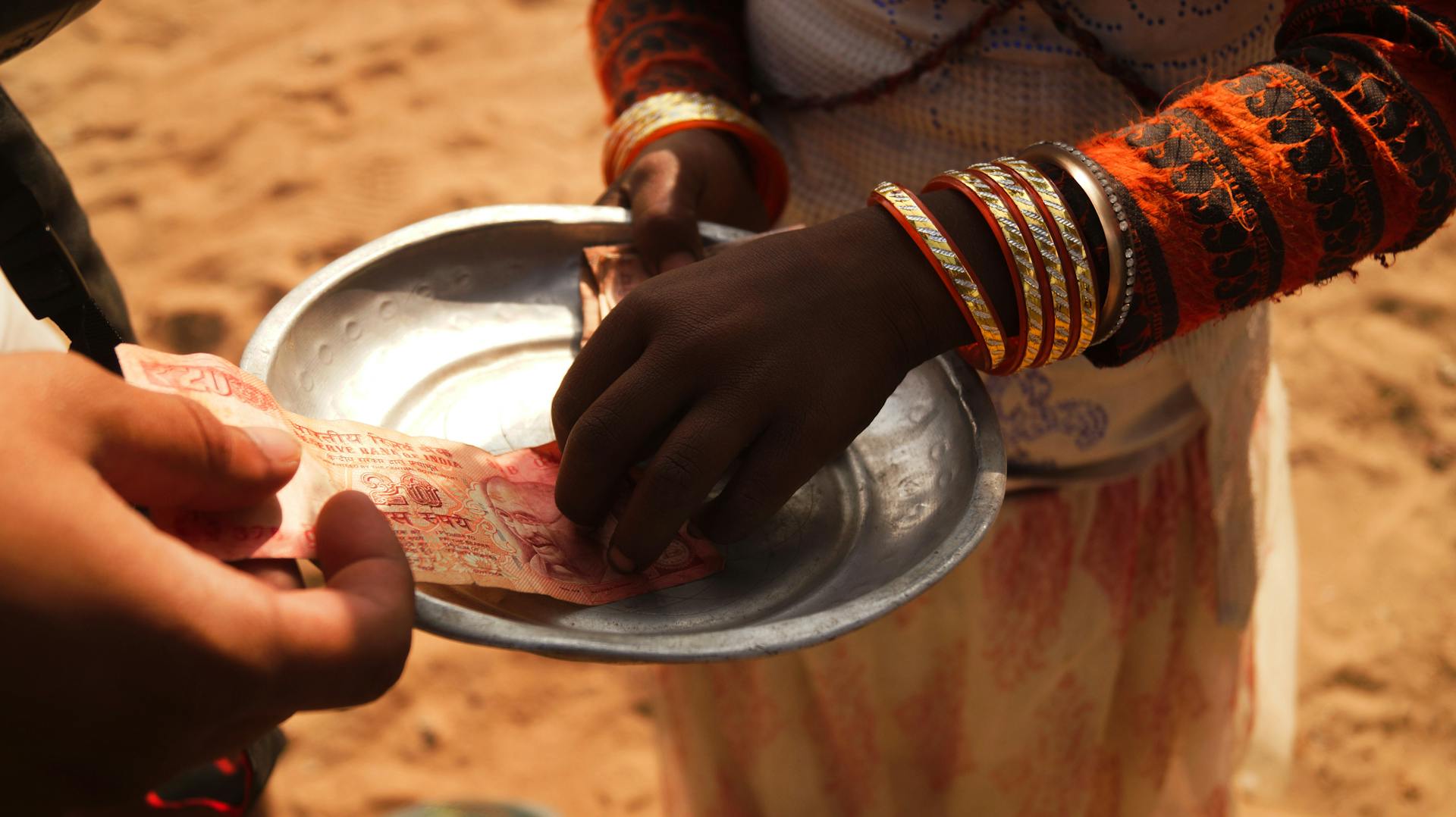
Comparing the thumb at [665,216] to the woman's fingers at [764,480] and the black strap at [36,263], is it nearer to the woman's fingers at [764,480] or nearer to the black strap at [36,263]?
the woman's fingers at [764,480]

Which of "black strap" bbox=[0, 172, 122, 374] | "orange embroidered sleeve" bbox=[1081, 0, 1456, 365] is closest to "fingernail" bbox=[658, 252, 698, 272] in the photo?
"orange embroidered sleeve" bbox=[1081, 0, 1456, 365]

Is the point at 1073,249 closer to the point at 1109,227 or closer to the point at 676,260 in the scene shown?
the point at 1109,227

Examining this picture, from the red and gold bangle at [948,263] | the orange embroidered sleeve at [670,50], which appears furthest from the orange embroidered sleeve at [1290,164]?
the orange embroidered sleeve at [670,50]

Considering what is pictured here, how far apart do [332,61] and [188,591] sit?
147 inches

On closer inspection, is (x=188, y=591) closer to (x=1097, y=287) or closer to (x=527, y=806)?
(x=1097, y=287)

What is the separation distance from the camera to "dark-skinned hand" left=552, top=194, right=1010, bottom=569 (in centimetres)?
83

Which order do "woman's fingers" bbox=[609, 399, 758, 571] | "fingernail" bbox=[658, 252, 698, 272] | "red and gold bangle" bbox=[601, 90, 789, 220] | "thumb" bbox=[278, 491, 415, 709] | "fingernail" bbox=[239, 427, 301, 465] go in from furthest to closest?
"red and gold bangle" bbox=[601, 90, 789, 220], "fingernail" bbox=[658, 252, 698, 272], "woman's fingers" bbox=[609, 399, 758, 571], "fingernail" bbox=[239, 427, 301, 465], "thumb" bbox=[278, 491, 415, 709]

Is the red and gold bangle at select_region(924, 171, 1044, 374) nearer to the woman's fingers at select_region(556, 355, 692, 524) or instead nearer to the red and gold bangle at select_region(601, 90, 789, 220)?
the woman's fingers at select_region(556, 355, 692, 524)

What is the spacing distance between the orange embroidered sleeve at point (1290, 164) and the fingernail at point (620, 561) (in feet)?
1.55

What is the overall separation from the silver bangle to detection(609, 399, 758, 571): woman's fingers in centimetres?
33

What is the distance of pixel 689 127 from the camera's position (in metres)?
1.27

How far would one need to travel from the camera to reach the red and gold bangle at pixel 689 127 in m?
1.27

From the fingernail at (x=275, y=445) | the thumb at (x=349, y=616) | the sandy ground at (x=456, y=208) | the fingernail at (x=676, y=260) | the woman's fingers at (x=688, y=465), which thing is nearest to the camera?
the thumb at (x=349, y=616)

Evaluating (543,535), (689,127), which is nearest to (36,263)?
(543,535)
